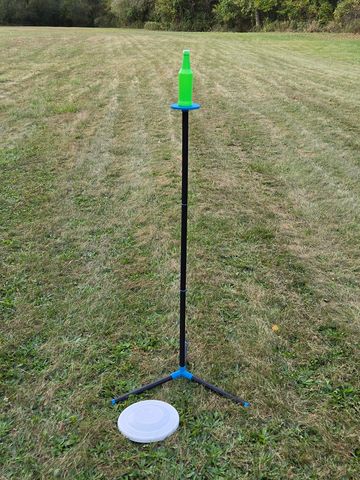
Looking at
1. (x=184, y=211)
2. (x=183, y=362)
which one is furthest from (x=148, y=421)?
(x=184, y=211)

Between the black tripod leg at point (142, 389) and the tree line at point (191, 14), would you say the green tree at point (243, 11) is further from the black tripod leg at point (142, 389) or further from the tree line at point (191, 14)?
the black tripod leg at point (142, 389)

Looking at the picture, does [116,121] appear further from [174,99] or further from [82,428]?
[82,428]

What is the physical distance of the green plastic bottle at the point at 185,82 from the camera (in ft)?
6.01

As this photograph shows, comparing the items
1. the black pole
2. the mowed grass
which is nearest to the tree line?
the mowed grass

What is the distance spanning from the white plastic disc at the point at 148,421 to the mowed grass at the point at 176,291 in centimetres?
4

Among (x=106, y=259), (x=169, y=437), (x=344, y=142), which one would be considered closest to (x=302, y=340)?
(x=169, y=437)

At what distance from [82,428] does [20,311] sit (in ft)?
3.35

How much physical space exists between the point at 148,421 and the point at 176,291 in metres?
1.11

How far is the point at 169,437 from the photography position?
2.08 m

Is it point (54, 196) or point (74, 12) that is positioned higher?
point (74, 12)

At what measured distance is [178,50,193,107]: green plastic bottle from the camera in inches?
72.1

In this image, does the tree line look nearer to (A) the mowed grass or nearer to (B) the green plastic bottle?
(A) the mowed grass

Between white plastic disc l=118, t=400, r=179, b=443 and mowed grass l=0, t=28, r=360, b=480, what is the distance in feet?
0.15

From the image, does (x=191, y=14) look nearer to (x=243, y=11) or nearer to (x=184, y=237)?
(x=243, y=11)
